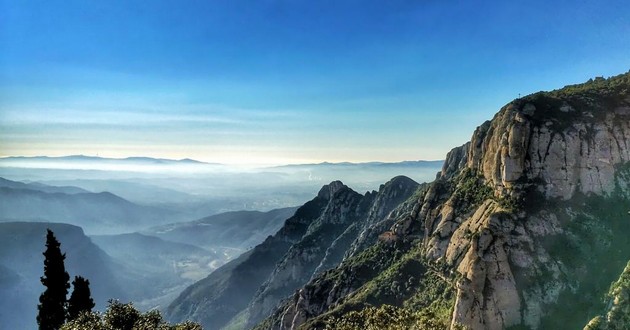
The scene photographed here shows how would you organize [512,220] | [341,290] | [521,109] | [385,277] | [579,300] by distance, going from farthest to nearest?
[341,290] < [385,277] < [521,109] < [512,220] < [579,300]

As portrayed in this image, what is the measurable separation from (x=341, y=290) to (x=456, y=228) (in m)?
55.5

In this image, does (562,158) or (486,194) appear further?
(486,194)

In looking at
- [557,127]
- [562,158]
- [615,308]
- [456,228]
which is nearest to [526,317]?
[615,308]

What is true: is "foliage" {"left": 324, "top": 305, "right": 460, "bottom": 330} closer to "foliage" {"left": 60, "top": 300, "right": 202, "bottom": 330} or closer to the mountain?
"foliage" {"left": 60, "top": 300, "right": 202, "bottom": 330}

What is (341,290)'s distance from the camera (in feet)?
531

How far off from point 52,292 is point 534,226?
10765cm

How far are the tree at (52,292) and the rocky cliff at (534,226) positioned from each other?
5375 centimetres

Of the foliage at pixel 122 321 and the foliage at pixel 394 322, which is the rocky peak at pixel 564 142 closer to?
the foliage at pixel 394 322

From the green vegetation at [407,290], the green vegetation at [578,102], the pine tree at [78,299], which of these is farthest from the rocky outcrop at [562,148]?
the pine tree at [78,299]

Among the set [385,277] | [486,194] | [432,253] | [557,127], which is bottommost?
[385,277]

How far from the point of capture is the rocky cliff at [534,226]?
99375 millimetres

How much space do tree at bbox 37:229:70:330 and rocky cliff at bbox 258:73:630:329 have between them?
53745mm

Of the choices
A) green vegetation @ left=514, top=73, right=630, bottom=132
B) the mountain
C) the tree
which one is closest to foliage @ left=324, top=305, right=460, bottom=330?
the mountain

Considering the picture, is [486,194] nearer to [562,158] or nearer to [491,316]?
[562,158]
